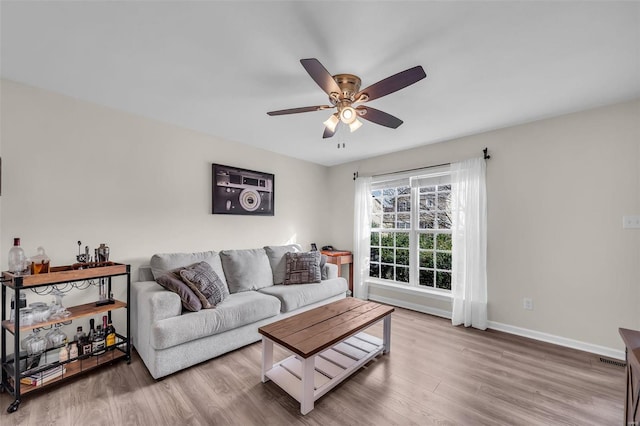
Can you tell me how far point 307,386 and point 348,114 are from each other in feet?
6.29

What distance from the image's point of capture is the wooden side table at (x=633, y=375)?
3.43ft

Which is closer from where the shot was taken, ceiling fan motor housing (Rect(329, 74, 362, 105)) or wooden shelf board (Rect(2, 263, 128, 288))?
wooden shelf board (Rect(2, 263, 128, 288))

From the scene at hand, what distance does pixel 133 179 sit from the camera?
278 centimetres

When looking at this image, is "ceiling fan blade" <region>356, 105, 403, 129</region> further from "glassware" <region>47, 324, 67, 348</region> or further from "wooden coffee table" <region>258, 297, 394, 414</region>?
"glassware" <region>47, 324, 67, 348</region>

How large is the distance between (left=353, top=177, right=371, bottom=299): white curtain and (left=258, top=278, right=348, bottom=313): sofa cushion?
2.42 feet

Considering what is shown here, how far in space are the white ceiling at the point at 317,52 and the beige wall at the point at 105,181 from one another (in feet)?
0.83

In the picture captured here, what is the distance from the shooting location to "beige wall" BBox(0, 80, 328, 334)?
2.19 m

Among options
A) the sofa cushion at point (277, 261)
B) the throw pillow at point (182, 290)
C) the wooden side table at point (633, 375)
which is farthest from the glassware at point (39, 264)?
the wooden side table at point (633, 375)

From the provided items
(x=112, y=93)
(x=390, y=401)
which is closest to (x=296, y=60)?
(x=112, y=93)

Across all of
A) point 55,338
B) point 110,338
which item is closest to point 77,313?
point 55,338

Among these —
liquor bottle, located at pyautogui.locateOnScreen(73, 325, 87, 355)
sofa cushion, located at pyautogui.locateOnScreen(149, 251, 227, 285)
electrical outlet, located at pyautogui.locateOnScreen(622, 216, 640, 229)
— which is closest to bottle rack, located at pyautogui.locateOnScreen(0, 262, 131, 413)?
liquor bottle, located at pyautogui.locateOnScreen(73, 325, 87, 355)

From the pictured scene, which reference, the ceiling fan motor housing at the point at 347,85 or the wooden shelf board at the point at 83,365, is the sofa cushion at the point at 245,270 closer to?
the wooden shelf board at the point at 83,365

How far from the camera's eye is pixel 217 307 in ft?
8.16

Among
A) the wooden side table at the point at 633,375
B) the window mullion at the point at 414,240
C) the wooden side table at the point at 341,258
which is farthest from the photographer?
the wooden side table at the point at 341,258
